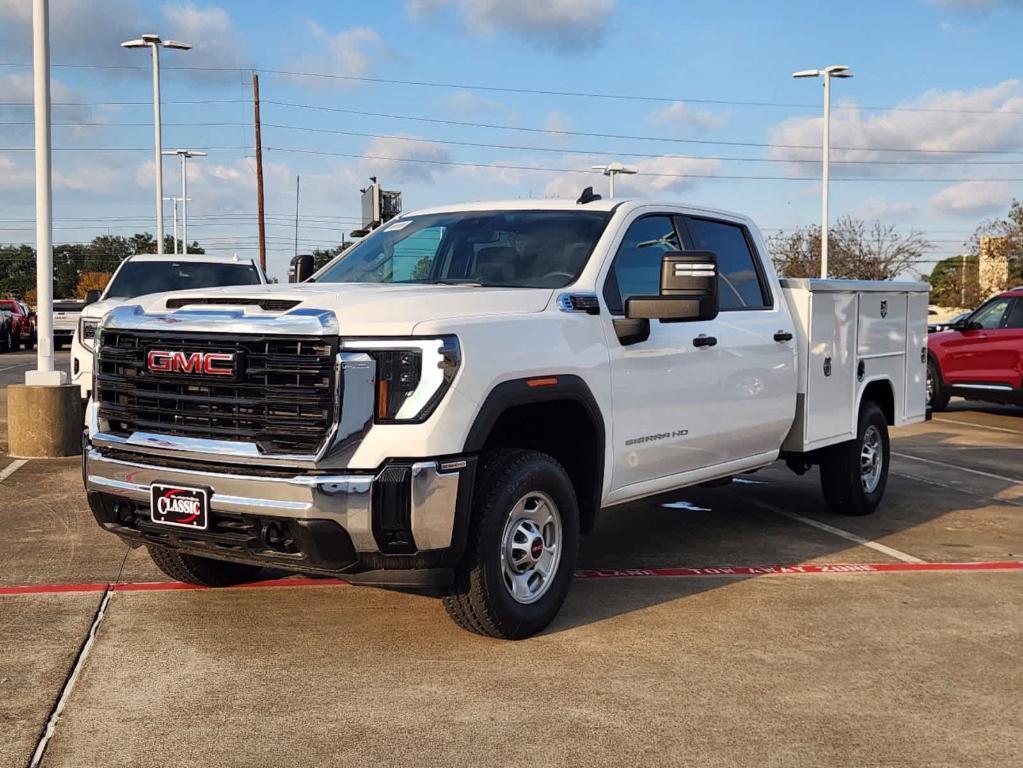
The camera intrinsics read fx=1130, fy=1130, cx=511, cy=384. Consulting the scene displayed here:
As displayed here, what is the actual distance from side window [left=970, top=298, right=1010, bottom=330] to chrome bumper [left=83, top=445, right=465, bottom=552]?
13401 millimetres

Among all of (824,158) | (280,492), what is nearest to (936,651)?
(280,492)

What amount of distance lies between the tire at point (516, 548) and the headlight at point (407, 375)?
0.52 metres

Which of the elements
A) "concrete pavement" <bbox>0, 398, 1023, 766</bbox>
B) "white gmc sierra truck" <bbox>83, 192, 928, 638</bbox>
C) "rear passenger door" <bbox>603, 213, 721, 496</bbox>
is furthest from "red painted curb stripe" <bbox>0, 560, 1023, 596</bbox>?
"rear passenger door" <bbox>603, 213, 721, 496</bbox>

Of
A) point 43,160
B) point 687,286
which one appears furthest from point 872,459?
point 43,160

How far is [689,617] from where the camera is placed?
5410 mm

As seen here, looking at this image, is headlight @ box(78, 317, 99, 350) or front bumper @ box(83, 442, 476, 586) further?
headlight @ box(78, 317, 99, 350)

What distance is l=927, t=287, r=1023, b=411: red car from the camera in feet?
50.6

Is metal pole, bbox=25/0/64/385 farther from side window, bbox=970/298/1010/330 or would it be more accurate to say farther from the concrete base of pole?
side window, bbox=970/298/1010/330

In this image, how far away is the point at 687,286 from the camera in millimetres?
5258

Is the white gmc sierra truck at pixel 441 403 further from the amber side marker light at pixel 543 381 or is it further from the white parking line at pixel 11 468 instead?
the white parking line at pixel 11 468

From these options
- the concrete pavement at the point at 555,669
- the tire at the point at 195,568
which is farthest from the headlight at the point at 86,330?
the tire at the point at 195,568

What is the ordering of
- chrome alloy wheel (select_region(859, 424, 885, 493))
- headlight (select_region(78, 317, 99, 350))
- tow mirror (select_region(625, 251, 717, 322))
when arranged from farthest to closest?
headlight (select_region(78, 317, 99, 350)) < chrome alloy wheel (select_region(859, 424, 885, 493)) < tow mirror (select_region(625, 251, 717, 322))

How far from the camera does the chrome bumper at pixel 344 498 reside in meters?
4.32

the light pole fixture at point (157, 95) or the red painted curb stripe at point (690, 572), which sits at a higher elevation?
the light pole fixture at point (157, 95)
